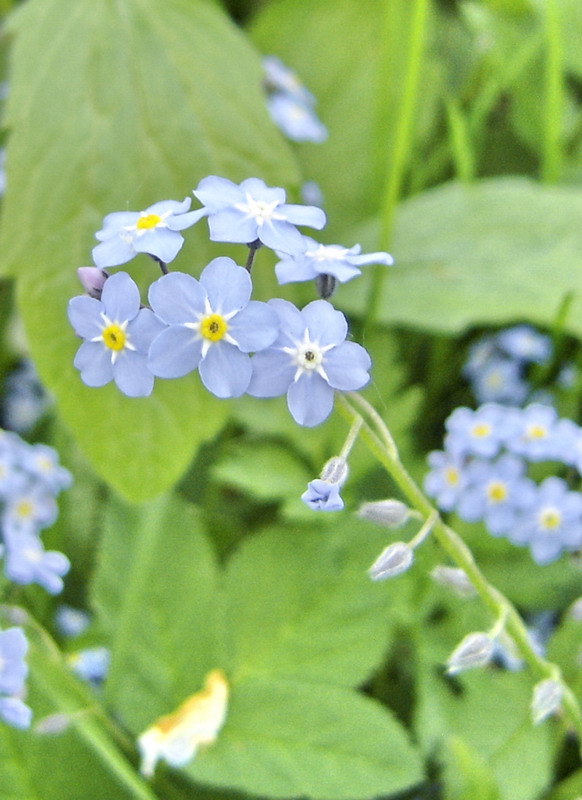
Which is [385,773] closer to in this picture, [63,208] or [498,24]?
[63,208]

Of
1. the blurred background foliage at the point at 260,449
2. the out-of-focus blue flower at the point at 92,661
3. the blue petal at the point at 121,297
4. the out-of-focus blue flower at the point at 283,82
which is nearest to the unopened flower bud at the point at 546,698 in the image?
the blurred background foliage at the point at 260,449

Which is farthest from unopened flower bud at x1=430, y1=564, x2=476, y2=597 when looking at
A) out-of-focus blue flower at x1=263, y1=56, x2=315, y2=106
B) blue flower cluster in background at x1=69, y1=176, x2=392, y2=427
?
out-of-focus blue flower at x1=263, y1=56, x2=315, y2=106

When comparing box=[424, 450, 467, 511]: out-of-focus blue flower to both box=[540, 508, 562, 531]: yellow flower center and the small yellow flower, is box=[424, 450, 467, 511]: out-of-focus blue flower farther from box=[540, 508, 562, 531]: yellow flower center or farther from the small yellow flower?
the small yellow flower

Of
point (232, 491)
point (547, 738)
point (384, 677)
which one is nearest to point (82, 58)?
point (232, 491)

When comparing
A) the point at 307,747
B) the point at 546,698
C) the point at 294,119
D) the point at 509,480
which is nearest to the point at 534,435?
the point at 509,480

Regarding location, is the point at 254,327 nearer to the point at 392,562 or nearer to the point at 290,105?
the point at 392,562

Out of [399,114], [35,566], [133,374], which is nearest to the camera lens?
[133,374]
